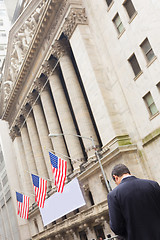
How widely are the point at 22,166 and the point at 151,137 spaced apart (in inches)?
1263

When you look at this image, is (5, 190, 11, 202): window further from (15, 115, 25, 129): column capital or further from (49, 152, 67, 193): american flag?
(49, 152, 67, 193): american flag

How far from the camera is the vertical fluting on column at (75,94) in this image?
33.7 meters

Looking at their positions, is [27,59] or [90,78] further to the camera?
[27,59]

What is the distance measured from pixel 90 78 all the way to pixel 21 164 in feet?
88.5

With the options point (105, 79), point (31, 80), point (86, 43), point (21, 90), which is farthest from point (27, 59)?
point (105, 79)

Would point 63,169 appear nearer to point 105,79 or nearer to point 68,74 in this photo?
point 105,79

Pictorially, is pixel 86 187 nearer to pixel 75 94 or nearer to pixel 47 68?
pixel 75 94

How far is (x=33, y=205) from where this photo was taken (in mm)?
47594

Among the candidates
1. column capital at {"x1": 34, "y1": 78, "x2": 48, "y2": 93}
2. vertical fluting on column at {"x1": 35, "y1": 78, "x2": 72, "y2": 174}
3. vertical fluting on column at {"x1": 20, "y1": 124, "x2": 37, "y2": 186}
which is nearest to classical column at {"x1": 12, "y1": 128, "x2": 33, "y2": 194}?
vertical fluting on column at {"x1": 20, "y1": 124, "x2": 37, "y2": 186}

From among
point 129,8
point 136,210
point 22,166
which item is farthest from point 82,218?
point 136,210

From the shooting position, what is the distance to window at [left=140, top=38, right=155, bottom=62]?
87.0 ft

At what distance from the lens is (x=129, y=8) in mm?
28906

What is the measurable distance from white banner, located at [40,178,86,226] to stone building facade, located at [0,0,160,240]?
93 cm

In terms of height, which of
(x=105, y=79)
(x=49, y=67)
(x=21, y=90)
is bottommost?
(x=105, y=79)
